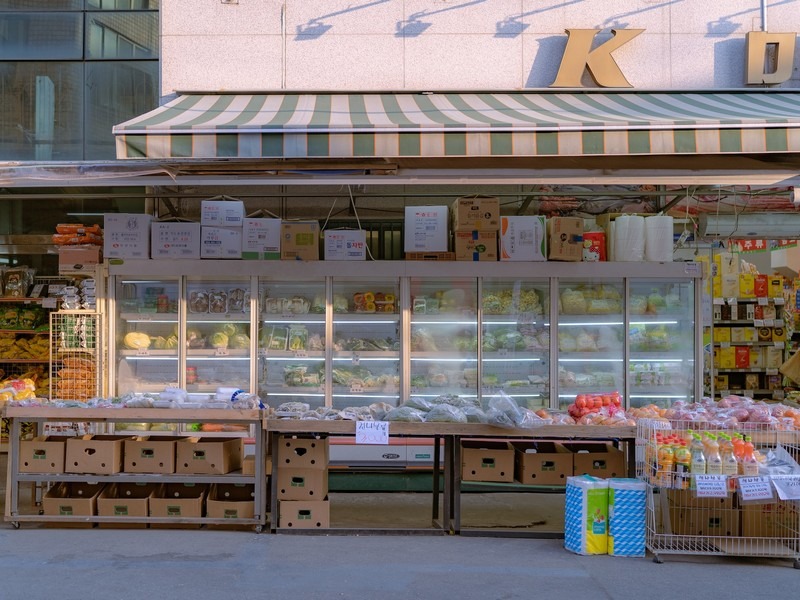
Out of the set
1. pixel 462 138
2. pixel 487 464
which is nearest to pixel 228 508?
pixel 487 464

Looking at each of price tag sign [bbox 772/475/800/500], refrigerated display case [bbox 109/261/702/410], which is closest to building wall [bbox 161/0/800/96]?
refrigerated display case [bbox 109/261/702/410]

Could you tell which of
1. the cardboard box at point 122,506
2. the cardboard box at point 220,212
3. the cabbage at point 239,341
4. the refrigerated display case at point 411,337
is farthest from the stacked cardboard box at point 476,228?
the cardboard box at point 122,506

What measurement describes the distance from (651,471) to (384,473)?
9.76 ft

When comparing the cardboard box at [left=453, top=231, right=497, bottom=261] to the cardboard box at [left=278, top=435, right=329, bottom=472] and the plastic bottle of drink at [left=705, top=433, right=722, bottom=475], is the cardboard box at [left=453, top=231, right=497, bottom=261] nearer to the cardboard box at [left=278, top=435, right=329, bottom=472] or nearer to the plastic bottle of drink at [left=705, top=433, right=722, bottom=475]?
the cardboard box at [left=278, top=435, right=329, bottom=472]

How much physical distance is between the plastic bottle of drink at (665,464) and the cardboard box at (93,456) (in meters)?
4.00

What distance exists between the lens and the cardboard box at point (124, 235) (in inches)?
308

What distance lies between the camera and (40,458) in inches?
241

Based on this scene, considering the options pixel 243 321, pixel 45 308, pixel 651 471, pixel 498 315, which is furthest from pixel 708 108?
pixel 45 308

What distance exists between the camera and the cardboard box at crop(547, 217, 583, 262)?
779 centimetres

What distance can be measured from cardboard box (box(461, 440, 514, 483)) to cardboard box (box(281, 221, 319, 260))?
277 centimetres

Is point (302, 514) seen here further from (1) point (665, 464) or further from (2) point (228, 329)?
(2) point (228, 329)

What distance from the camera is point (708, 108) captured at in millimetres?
6879

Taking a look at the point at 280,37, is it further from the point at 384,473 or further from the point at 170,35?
the point at 384,473

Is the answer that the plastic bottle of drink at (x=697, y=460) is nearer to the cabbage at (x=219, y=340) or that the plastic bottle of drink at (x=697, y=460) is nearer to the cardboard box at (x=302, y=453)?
the cardboard box at (x=302, y=453)
